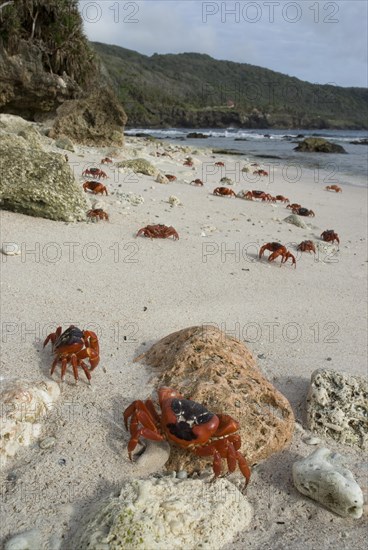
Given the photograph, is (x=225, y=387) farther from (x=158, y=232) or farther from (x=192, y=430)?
(x=158, y=232)

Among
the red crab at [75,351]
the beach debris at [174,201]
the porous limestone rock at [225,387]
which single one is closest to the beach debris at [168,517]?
the porous limestone rock at [225,387]

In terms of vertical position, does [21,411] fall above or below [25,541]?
above

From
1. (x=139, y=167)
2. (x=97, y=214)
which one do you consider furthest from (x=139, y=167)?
(x=97, y=214)

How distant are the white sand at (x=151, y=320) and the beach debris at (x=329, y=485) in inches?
2.5

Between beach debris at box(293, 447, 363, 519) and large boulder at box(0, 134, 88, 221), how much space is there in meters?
4.97

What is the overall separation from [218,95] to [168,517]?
147081 mm

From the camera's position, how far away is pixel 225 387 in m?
2.83

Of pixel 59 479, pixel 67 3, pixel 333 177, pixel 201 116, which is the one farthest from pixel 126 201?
pixel 201 116

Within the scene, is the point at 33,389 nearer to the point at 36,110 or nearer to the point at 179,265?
the point at 179,265

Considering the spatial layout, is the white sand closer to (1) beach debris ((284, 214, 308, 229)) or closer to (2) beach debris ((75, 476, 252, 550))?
(2) beach debris ((75, 476, 252, 550))

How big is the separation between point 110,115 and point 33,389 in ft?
53.6

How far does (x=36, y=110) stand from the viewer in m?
21.5

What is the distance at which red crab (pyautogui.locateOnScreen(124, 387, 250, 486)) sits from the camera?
2.38 m

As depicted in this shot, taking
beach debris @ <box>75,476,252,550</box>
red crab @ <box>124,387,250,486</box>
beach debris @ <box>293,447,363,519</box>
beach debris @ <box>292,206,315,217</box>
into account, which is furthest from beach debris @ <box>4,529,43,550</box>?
beach debris @ <box>292,206,315,217</box>
